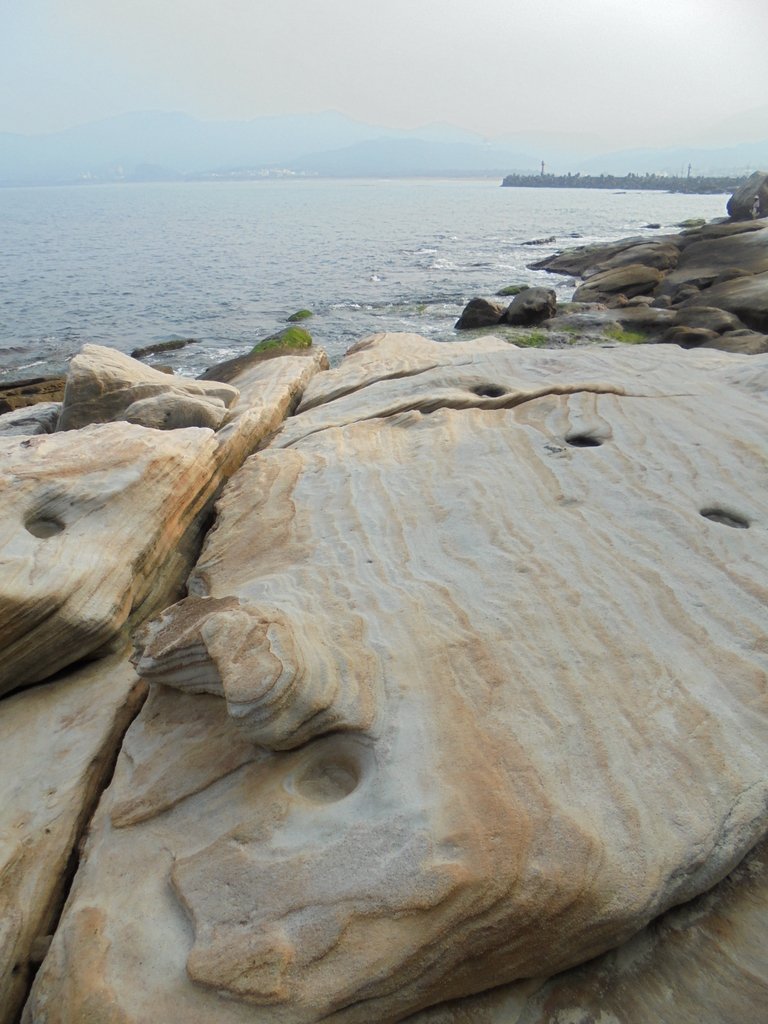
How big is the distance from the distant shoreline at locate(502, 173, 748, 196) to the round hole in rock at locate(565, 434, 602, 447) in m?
122

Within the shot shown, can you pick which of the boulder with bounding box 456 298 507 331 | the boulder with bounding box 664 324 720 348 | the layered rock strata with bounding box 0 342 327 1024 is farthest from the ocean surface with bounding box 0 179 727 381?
the layered rock strata with bounding box 0 342 327 1024

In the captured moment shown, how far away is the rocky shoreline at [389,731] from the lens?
246 cm

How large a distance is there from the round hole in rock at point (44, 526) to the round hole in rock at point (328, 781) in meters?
2.31

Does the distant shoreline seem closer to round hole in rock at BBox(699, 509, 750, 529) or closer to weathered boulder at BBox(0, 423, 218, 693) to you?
round hole in rock at BBox(699, 509, 750, 529)

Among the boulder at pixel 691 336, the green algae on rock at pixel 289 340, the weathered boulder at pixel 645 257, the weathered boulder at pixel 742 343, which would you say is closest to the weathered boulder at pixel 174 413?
the weathered boulder at pixel 742 343

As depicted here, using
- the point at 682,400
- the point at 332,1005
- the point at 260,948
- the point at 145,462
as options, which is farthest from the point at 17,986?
the point at 682,400

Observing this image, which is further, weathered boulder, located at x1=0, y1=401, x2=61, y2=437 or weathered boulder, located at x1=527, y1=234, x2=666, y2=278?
weathered boulder, located at x1=527, y1=234, x2=666, y2=278

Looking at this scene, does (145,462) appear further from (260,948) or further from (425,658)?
(260,948)

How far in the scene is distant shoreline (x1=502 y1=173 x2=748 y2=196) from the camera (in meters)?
116

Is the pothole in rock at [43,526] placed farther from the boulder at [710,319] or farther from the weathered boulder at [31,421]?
the boulder at [710,319]

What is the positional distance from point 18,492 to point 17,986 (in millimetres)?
2633

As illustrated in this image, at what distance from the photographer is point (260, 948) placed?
2.41 meters

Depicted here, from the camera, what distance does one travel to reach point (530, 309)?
17125 mm

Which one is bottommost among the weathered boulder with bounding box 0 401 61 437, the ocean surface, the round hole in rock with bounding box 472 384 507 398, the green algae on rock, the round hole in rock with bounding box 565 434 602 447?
the ocean surface
